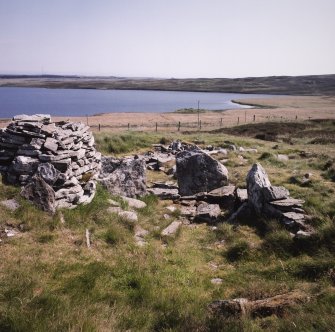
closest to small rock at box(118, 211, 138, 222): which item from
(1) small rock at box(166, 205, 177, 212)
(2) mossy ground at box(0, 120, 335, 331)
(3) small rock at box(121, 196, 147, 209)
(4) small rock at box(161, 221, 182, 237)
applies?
(2) mossy ground at box(0, 120, 335, 331)

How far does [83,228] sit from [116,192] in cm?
351

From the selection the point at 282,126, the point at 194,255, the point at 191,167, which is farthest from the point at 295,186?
the point at 282,126

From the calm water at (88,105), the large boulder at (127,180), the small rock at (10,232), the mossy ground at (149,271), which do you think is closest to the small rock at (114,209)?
the mossy ground at (149,271)

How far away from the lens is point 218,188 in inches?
566

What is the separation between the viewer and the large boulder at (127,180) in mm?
13148

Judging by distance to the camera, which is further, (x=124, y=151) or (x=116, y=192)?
(x=124, y=151)

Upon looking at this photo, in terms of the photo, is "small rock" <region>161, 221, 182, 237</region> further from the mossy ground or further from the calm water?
the calm water

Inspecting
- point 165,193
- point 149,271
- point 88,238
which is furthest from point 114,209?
point 149,271

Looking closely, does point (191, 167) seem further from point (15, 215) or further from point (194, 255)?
point (15, 215)

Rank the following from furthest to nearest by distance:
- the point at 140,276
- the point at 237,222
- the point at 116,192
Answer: the point at 116,192 → the point at 237,222 → the point at 140,276

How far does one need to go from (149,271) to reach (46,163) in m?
4.47

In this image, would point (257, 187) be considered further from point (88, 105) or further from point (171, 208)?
point (88, 105)

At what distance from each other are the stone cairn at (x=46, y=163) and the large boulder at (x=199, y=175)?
12.9 ft

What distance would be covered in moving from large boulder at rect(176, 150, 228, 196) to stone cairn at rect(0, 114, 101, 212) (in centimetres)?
394
